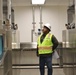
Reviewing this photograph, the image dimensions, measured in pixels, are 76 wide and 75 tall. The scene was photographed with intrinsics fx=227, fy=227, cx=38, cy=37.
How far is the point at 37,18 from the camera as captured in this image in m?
11.7

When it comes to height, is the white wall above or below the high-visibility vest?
above

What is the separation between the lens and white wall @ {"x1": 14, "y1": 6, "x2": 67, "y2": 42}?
38.2 ft

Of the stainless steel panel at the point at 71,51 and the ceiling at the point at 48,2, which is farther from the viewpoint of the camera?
the ceiling at the point at 48,2

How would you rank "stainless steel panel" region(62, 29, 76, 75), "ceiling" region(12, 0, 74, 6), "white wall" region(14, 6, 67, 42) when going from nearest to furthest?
"stainless steel panel" region(62, 29, 76, 75)
"ceiling" region(12, 0, 74, 6)
"white wall" region(14, 6, 67, 42)

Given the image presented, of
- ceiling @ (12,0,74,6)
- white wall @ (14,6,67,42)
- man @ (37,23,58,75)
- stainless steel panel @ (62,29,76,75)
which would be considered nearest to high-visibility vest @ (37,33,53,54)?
man @ (37,23,58,75)

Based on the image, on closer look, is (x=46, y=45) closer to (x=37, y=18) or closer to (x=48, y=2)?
(x=48, y=2)

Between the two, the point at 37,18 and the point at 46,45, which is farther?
the point at 37,18

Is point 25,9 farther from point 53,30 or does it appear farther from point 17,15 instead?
point 53,30

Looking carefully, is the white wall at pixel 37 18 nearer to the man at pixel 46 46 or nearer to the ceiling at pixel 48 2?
the ceiling at pixel 48 2

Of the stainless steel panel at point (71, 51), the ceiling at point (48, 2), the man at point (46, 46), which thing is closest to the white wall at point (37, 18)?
the ceiling at point (48, 2)

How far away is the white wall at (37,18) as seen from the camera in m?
11.6

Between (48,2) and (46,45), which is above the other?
(48,2)

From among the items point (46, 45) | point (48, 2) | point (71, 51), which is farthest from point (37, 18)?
point (46, 45)

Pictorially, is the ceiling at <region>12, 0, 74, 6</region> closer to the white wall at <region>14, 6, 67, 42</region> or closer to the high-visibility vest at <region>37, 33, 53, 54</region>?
the white wall at <region>14, 6, 67, 42</region>
